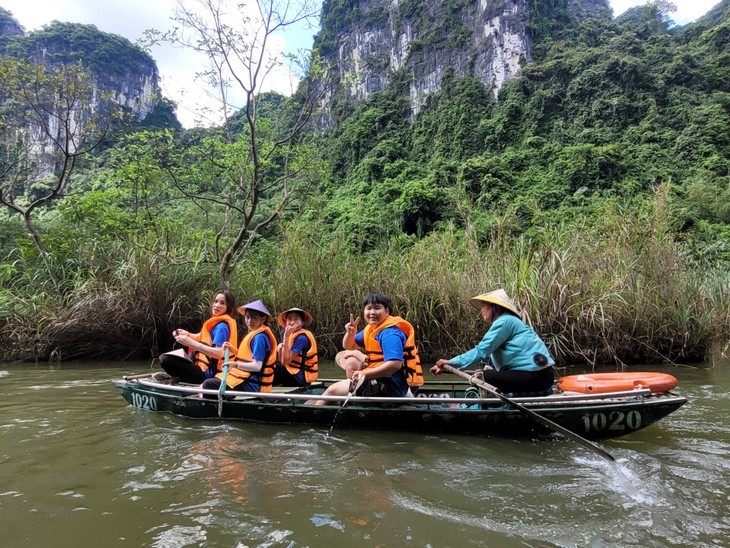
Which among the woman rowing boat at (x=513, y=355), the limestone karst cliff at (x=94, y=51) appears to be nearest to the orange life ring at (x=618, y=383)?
the woman rowing boat at (x=513, y=355)

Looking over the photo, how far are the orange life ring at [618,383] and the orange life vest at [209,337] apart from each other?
2.97 m

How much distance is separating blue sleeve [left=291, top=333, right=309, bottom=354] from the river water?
2.52 feet

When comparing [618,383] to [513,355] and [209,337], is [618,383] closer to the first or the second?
[513,355]

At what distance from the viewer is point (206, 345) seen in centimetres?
447

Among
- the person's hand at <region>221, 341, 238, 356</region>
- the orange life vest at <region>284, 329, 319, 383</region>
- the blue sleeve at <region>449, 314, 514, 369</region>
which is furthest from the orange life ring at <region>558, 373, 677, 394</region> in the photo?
the person's hand at <region>221, 341, 238, 356</region>

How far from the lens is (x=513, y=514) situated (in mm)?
2379

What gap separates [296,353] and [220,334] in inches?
28.6

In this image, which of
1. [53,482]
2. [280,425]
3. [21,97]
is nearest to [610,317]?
[280,425]

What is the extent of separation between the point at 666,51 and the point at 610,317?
1640 inches

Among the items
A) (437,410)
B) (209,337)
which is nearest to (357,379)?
(437,410)

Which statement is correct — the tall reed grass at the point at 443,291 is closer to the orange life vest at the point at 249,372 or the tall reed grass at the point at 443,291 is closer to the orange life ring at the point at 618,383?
the orange life ring at the point at 618,383

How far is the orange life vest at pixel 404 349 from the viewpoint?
3.86m

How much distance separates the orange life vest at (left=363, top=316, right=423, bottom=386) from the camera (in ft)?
12.7

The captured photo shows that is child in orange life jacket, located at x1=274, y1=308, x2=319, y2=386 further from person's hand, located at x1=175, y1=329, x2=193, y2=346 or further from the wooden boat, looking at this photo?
person's hand, located at x1=175, y1=329, x2=193, y2=346
